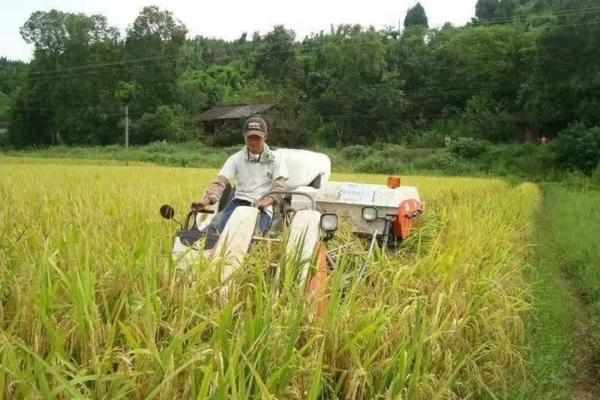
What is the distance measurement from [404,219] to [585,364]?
5.17 feet

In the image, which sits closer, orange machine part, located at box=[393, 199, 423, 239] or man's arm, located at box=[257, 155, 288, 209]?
man's arm, located at box=[257, 155, 288, 209]

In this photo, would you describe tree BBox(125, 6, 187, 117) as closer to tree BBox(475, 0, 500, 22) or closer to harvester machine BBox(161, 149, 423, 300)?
harvester machine BBox(161, 149, 423, 300)

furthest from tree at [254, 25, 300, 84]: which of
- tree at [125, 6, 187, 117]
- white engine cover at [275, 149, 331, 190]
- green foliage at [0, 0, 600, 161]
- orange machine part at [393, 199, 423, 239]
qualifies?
orange machine part at [393, 199, 423, 239]

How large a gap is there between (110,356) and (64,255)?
40.5 inches

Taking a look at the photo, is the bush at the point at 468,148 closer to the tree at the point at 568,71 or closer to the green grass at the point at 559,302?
the tree at the point at 568,71

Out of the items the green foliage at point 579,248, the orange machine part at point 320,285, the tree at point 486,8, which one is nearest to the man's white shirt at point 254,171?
the orange machine part at point 320,285

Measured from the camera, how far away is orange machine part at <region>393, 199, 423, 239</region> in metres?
4.58

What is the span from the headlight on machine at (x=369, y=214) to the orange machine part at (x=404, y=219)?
18 centimetres

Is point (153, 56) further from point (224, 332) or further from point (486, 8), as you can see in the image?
point (486, 8)

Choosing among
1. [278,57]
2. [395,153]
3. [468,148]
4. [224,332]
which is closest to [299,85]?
[278,57]

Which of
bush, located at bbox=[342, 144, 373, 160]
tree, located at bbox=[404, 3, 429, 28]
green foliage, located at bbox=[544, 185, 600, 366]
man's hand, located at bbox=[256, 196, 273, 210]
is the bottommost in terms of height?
green foliage, located at bbox=[544, 185, 600, 366]

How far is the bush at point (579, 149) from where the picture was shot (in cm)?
2511

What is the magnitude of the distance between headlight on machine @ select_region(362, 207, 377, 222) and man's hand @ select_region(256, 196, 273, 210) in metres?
0.98

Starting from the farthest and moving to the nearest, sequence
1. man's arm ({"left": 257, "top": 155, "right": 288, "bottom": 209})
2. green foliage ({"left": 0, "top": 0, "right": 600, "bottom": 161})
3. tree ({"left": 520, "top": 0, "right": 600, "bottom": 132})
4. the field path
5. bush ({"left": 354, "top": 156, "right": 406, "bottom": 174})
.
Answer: green foliage ({"left": 0, "top": 0, "right": 600, "bottom": 161}) < bush ({"left": 354, "top": 156, "right": 406, "bottom": 174}) < tree ({"left": 520, "top": 0, "right": 600, "bottom": 132}) < man's arm ({"left": 257, "top": 155, "right": 288, "bottom": 209}) < the field path
